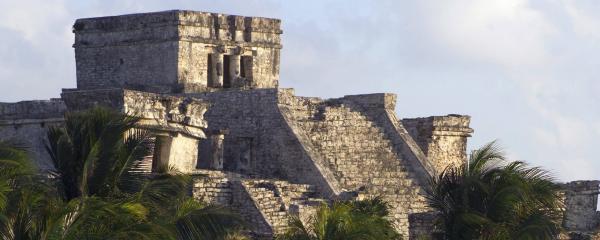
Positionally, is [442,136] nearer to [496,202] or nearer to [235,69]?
[235,69]

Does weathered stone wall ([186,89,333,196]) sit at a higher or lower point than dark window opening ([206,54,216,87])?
lower

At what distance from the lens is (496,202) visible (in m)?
24.9

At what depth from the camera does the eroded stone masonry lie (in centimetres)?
2923

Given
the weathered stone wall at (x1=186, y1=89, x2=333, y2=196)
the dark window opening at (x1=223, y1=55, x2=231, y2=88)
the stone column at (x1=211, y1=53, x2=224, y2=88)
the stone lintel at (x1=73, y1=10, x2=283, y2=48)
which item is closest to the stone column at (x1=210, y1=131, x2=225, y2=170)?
the weathered stone wall at (x1=186, y1=89, x2=333, y2=196)

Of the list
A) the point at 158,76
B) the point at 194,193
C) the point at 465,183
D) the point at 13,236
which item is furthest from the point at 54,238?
the point at 158,76

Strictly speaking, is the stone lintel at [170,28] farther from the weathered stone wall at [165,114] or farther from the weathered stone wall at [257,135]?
the weathered stone wall at [165,114]

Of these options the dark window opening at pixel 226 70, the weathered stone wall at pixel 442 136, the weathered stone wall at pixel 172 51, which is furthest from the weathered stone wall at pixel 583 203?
the dark window opening at pixel 226 70

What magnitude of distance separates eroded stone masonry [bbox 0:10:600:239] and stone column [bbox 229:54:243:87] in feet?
0.06

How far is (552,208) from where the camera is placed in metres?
25.3

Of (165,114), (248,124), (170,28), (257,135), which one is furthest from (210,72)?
(165,114)

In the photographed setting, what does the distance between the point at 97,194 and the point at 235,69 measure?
1591 cm

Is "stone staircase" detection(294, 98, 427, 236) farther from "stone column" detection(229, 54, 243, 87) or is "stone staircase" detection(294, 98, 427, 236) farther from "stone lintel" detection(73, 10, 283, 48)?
"stone lintel" detection(73, 10, 283, 48)

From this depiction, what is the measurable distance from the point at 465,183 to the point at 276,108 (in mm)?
8412

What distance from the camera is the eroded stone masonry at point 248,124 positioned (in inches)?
1151
